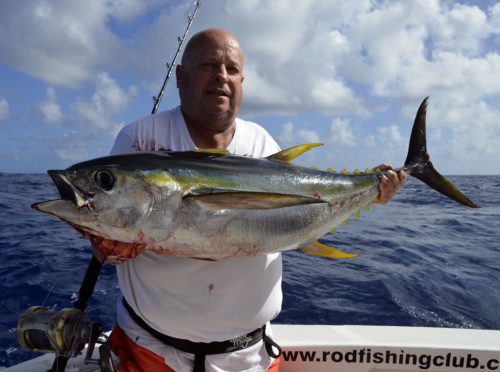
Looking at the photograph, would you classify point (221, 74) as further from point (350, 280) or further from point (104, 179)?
point (350, 280)

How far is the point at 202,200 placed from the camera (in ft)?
5.89

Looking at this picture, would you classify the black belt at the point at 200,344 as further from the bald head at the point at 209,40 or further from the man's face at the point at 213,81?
the bald head at the point at 209,40

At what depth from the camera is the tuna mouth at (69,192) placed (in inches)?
64.7

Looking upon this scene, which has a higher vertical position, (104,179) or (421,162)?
(421,162)

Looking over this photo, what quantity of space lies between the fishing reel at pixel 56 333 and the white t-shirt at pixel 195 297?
0.74 feet

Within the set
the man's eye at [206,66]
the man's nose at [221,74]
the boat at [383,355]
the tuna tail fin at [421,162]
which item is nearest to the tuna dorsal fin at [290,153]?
the man's nose at [221,74]

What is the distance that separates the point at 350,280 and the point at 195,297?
4596mm

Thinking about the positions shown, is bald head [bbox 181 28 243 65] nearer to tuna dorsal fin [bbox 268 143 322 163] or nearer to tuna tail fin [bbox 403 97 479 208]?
tuna dorsal fin [bbox 268 143 322 163]

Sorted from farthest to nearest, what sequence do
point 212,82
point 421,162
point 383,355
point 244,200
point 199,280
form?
point 421,162 < point 383,355 < point 212,82 < point 199,280 < point 244,200

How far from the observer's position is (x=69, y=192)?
1.66 meters

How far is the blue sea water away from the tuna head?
1.60 meters

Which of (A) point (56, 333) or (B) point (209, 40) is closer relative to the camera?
(A) point (56, 333)

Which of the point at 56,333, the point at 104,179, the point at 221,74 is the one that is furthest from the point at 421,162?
the point at 56,333

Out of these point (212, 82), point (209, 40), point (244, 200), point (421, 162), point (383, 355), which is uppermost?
point (209, 40)
